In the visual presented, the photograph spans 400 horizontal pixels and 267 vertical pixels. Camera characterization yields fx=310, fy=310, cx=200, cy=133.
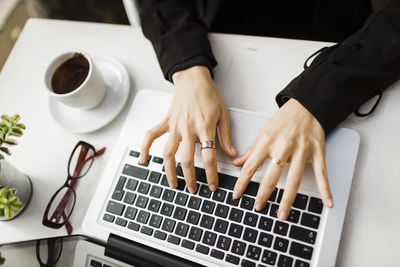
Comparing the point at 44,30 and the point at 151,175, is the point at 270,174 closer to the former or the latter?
the point at 151,175

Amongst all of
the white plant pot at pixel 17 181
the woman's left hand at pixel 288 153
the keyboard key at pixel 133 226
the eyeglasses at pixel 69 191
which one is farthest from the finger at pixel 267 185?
the white plant pot at pixel 17 181

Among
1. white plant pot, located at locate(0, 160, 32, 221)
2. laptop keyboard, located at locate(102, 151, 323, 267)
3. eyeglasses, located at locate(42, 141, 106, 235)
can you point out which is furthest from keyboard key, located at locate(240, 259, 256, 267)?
white plant pot, located at locate(0, 160, 32, 221)

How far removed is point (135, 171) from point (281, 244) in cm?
28

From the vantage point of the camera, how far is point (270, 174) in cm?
49

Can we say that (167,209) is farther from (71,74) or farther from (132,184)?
(71,74)

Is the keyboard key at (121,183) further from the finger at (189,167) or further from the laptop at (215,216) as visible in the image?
the finger at (189,167)

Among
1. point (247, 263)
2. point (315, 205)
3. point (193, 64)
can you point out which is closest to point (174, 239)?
point (247, 263)

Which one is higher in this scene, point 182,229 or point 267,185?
point 267,185

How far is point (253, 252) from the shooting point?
0.47 metres

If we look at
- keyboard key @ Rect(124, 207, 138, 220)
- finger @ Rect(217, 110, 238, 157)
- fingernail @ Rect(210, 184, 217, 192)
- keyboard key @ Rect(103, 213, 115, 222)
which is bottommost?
keyboard key @ Rect(103, 213, 115, 222)

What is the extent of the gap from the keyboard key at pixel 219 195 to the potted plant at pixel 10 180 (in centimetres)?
30

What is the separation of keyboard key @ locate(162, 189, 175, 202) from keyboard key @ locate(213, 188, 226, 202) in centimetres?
7

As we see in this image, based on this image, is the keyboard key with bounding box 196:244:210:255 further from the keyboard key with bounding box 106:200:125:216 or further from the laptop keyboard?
the keyboard key with bounding box 106:200:125:216

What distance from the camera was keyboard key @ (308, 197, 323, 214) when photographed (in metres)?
0.47
